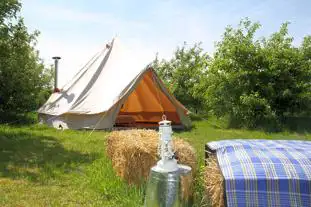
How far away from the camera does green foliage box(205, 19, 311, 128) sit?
10.5 m

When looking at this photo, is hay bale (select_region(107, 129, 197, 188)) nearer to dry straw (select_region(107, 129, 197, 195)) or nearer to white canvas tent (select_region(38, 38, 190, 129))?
dry straw (select_region(107, 129, 197, 195))

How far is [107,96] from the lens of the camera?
30.3 feet

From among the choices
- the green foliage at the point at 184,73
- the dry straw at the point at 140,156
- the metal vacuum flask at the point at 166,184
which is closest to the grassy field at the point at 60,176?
the dry straw at the point at 140,156

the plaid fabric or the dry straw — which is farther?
the dry straw

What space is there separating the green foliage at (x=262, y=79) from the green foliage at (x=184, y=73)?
324cm

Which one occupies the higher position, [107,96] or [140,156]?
[107,96]

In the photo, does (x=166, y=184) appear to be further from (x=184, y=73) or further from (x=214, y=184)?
(x=184, y=73)

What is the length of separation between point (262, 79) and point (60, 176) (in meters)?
7.95

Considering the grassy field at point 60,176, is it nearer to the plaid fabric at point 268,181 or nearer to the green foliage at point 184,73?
the plaid fabric at point 268,181

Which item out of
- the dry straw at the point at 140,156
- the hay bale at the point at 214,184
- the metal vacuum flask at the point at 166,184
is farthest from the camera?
the dry straw at the point at 140,156

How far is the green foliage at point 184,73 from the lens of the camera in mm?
15750

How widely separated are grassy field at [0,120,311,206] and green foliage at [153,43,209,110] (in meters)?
8.77

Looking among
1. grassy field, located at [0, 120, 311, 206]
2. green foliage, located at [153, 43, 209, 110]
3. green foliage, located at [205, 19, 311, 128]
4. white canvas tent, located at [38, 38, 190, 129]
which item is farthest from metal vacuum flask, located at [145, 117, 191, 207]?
green foliage, located at [153, 43, 209, 110]

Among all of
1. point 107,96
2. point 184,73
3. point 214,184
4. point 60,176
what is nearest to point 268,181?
point 214,184
